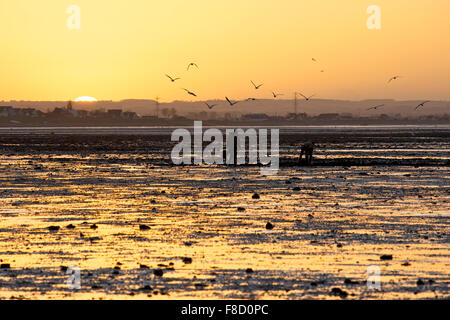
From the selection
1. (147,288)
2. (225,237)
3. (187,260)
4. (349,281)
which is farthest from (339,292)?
(225,237)

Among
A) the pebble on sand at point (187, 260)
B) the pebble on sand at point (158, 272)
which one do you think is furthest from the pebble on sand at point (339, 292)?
the pebble on sand at point (187, 260)

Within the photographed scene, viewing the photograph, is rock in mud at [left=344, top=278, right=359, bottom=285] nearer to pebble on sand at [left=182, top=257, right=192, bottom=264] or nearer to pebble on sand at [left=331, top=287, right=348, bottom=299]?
pebble on sand at [left=331, top=287, right=348, bottom=299]

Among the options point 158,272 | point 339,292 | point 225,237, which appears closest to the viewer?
point 339,292

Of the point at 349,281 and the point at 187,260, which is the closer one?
the point at 349,281

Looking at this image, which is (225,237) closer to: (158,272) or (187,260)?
(187,260)

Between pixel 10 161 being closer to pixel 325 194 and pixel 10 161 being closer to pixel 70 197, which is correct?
pixel 70 197

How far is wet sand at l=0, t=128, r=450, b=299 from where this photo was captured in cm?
1573

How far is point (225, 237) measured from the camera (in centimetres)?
2181

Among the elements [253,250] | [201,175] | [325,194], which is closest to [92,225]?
[253,250]

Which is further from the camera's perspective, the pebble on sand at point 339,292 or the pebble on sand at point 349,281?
the pebble on sand at point 349,281

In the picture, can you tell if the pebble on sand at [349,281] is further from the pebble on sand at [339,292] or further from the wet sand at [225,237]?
the pebble on sand at [339,292]

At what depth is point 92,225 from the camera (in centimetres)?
2406

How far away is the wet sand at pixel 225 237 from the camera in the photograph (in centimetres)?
1573

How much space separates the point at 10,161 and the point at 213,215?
3551cm
